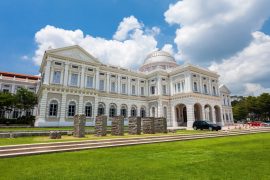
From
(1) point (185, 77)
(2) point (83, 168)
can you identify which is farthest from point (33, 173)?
(1) point (185, 77)

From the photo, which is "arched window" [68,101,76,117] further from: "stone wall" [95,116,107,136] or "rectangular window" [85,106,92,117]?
"stone wall" [95,116,107,136]

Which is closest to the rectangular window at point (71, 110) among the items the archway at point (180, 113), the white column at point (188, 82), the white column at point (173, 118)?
the white column at point (173, 118)

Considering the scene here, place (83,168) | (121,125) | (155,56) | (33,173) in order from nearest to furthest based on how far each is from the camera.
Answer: (33,173) < (83,168) < (121,125) < (155,56)

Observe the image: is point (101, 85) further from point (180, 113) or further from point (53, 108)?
point (180, 113)

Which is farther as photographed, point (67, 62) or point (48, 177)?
point (67, 62)

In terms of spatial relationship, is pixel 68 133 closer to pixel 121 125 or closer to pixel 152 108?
pixel 121 125

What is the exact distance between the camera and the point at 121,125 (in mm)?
17484

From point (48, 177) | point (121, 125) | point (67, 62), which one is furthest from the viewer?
point (67, 62)

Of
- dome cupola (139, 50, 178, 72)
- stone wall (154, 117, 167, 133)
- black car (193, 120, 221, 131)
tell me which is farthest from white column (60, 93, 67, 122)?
dome cupola (139, 50, 178, 72)

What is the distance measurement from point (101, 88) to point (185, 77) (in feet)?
59.1

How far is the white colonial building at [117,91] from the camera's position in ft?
101

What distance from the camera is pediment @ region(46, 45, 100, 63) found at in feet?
105

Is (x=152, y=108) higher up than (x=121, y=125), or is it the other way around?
(x=152, y=108)

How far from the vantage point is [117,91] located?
1581 inches
